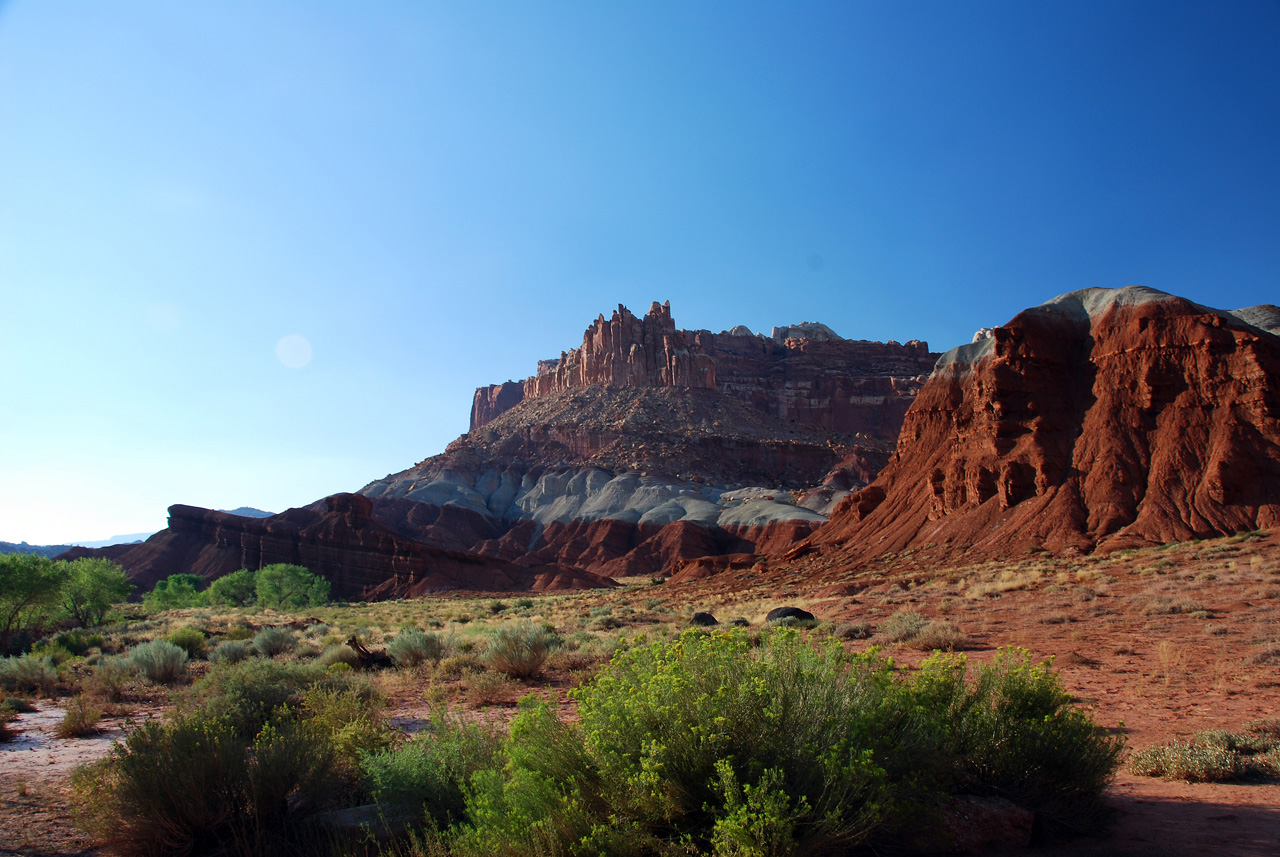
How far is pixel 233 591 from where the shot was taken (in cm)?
5016

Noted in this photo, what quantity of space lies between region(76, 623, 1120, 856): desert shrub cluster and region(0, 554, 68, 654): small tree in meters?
21.8

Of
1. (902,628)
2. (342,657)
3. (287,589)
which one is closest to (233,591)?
(287,589)

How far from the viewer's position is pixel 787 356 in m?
177

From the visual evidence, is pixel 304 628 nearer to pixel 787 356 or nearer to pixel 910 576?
pixel 910 576

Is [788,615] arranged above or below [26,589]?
below

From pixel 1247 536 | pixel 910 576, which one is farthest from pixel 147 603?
pixel 1247 536

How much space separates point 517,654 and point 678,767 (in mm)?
8902

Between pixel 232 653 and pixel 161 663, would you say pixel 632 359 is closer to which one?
pixel 232 653

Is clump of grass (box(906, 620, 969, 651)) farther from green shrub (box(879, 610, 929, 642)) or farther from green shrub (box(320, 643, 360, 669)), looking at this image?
green shrub (box(320, 643, 360, 669))

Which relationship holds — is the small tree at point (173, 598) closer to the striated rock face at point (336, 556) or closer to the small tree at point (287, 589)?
the small tree at point (287, 589)

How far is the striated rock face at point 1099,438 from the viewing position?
31.8 meters

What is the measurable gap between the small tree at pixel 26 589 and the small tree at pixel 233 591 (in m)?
27.1

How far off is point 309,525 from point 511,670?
72.6 m

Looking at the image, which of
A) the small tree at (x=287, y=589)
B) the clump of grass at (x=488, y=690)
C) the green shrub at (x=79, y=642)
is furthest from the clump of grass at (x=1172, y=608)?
the small tree at (x=287, y=589)
